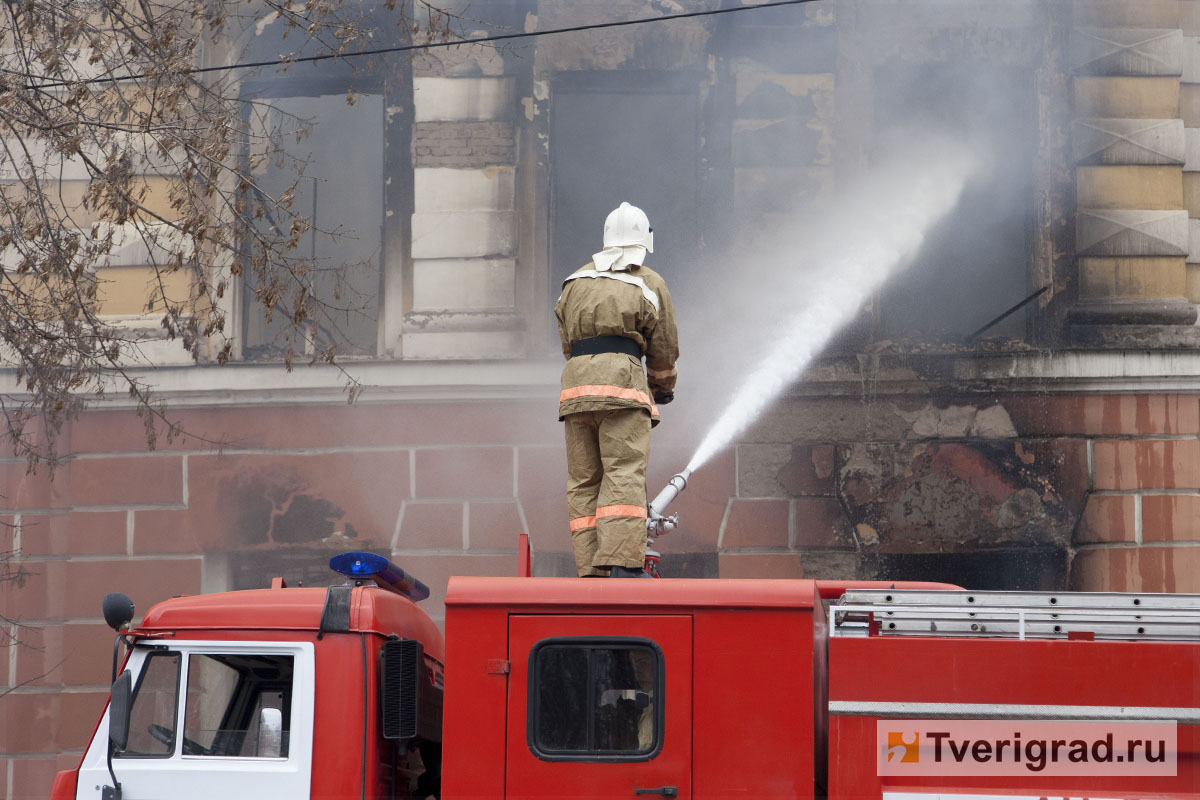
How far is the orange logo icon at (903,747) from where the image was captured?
4211mm

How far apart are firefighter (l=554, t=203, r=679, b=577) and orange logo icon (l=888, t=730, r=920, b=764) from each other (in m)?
1.40

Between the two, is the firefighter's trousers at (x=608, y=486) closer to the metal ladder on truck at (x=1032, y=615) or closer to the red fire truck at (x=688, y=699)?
the red fire truck at (x=688, y=699)

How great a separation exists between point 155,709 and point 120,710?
Result: 0.56ft

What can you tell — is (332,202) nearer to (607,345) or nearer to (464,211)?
(464,211)

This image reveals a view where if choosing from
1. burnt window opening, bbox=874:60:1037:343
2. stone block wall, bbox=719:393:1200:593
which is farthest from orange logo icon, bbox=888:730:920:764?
burnt window opening, bbox=874:60:1037:343

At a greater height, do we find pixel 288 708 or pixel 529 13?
pixel 529 13

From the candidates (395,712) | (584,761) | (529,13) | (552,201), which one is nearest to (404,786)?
(395,712)

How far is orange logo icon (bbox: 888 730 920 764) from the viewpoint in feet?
13.8

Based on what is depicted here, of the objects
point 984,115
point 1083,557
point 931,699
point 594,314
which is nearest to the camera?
point 931,699

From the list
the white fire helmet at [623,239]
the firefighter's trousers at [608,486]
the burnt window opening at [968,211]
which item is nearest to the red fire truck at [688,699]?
→ the firefighter's trousers at [608,486]

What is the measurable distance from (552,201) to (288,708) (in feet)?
22.8

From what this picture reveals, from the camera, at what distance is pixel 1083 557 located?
10234 millimetres

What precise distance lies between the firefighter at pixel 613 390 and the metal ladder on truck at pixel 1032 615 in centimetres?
121

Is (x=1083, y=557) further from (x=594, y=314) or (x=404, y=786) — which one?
(x=404, y=786)
